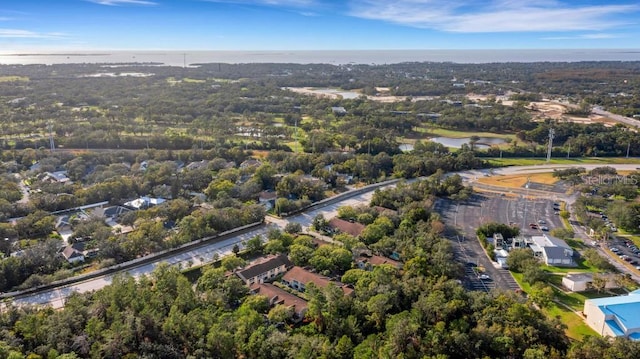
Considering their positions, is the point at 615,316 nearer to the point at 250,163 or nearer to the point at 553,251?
the point at 553,251

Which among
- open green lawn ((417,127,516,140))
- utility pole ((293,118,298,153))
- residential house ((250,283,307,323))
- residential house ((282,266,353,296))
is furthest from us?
open green lawn ((417,127,516,140))

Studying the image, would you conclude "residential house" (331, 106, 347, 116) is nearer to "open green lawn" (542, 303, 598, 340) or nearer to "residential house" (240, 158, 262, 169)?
"residential house" (240, 158, 262, 169)

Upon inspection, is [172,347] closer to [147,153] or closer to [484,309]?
[484,309]

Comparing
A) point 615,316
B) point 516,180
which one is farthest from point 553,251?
point 516,180

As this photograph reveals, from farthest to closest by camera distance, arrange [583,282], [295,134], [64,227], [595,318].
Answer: [295,134]
[64,227]
[583,282]
[595,318]

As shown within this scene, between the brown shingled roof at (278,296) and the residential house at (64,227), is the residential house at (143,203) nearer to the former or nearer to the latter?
the residential house at (64,227)

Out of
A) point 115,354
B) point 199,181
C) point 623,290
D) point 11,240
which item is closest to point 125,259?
point 11,240

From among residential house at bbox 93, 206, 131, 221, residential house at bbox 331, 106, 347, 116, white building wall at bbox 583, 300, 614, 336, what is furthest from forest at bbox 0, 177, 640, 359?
residential house at bbox 331, 106, 347, 116
